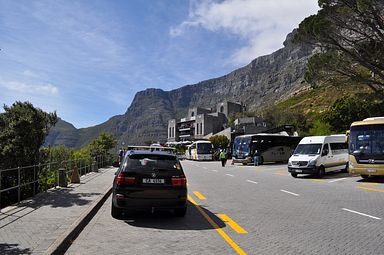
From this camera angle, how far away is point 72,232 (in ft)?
25.3

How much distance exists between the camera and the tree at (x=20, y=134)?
43.5ft

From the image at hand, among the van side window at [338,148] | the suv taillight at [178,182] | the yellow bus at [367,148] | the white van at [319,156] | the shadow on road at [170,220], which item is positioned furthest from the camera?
the van side window at [338,148]

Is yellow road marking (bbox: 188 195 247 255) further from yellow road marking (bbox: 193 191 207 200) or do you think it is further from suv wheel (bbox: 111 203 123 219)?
yellow road marking (bbox: 193 191 207 200)

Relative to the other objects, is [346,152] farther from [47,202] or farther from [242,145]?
[47,202]

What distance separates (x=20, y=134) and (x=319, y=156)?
17391mm

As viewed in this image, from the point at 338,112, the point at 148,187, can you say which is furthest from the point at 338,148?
the point at 338,112

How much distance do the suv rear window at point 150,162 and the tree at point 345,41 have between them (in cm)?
2517

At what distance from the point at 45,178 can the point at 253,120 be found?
104 metres

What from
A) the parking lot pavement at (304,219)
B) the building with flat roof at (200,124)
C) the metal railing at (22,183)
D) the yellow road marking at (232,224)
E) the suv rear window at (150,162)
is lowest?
the parking lot pavement at (304,219)

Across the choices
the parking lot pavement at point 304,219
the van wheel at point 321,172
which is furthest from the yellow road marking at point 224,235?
the van wheel at point 321,172

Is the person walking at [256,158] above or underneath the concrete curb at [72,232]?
above

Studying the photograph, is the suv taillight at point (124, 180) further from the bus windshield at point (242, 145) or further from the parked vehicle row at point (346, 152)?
the bus windshield at point (242, 145)

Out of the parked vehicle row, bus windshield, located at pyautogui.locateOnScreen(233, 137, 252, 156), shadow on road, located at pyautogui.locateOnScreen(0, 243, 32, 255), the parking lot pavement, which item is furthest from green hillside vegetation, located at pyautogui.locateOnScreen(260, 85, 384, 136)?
shadow on road, located at pyautogui.locateOnScreen(0, 243, 32, 255)

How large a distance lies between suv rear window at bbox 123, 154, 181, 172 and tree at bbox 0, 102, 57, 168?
213 inches
